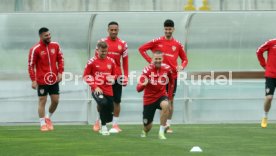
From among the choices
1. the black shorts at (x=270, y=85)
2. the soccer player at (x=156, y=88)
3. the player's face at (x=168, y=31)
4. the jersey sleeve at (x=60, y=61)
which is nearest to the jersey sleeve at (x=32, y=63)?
the jersey sleeve at (x=60, y=61)

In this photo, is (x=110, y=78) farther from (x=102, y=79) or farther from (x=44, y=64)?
(x=44, y=64)

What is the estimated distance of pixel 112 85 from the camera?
757 inches

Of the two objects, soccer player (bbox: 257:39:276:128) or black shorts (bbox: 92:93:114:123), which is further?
soccer player (bbox: 257:39:276:128)

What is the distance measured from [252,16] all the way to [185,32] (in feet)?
5.50

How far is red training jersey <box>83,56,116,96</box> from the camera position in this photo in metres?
18.3

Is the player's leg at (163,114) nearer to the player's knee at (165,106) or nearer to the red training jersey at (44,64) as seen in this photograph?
the player's knee at (165,106)

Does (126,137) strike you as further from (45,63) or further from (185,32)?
(185,32)

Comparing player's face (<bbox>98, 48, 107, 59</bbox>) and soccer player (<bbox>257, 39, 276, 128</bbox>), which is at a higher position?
player's face (<bbox>98, 48, 107, 59</bbox>)

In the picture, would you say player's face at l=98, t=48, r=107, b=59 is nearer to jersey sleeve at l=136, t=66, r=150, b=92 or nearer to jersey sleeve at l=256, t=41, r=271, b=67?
jersey sleeve at l=136, t=66, r=150, b=92

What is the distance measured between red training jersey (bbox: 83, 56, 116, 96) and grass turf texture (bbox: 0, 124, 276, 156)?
2.89 ft

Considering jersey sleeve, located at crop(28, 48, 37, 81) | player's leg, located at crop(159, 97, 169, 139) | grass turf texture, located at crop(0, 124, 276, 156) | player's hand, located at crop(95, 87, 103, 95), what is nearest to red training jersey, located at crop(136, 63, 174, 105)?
player's leg, located at crop(159, 97, 169, 139)

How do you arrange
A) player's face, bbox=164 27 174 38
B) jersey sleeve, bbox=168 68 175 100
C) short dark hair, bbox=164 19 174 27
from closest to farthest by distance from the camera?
jersey sleeve, bbox=168 68 175 100 < short dark hair, bbox=164 19 174 27 < player's face, bbox=164 27 174 38

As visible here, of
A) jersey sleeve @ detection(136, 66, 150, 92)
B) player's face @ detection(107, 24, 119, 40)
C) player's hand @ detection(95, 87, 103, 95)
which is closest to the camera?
jersey sleeve @ detection(136, 66, 150, 92)

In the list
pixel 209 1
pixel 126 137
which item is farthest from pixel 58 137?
pixel 209 1
